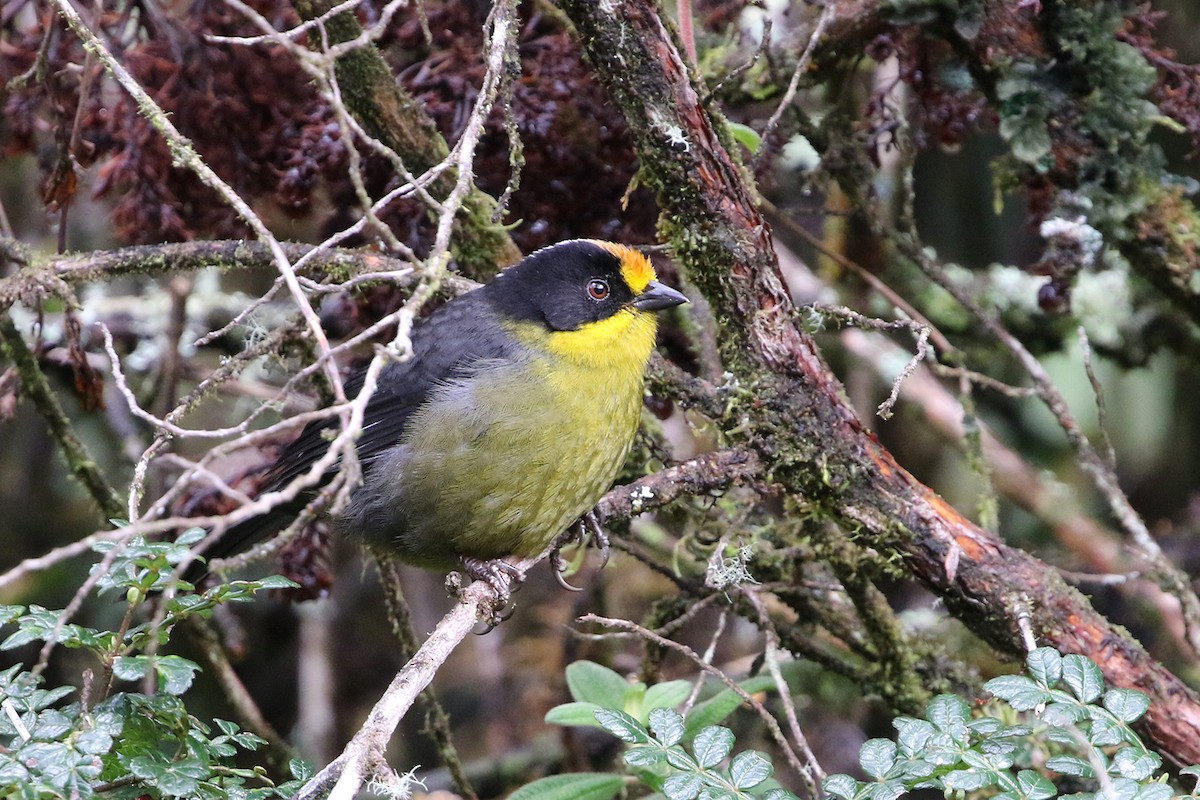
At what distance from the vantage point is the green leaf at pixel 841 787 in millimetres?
1793

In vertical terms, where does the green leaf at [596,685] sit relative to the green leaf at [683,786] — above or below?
below

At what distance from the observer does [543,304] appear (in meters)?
2.89

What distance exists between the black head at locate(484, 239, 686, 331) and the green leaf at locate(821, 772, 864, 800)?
4.48 feet

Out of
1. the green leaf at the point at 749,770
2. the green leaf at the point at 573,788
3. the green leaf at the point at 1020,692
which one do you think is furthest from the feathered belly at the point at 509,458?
the green leaf at the point at 1020,692

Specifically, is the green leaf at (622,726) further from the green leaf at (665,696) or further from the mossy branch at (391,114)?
the mossy branch at (391,114)

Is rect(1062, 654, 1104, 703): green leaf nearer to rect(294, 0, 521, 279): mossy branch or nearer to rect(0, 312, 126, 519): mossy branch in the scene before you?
rect(294, 0, 521, 279): mossy branch

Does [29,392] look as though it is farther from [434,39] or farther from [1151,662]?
[1151,662]

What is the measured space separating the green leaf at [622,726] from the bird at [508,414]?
0.82 meters

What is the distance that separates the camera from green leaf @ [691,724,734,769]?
186 cm

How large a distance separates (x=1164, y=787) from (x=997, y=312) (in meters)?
2.80

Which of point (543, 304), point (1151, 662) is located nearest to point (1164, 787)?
point (1151, 662)

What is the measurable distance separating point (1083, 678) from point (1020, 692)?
0.39 feet

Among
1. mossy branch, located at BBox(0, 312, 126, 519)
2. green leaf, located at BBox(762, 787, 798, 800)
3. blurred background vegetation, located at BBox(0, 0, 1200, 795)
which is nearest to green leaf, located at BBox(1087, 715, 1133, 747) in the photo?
green leaf, located at BBox(762, 787, 798, 800)

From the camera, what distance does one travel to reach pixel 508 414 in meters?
2.74
